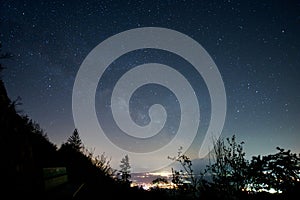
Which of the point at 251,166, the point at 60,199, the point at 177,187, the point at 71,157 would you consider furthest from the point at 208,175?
the point at 71,157

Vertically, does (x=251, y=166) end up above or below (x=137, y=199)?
above

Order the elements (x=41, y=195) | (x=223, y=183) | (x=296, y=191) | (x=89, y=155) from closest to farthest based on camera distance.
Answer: (x=41, y=195)
(x=296, y=191)
(x=223, y=183)
(x=89, y=155)

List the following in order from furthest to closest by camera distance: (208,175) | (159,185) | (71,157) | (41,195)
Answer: (71,157) → (159,185) → (208,175) → (41,195)

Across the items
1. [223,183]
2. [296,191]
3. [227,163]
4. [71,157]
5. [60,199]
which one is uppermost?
[71,157]

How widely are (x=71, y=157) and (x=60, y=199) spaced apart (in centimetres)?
947

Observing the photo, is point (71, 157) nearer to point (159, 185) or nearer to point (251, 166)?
point (159, 185)

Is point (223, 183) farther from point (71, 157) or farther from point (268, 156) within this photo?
point (71, 157)

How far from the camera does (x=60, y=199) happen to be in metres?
2.93

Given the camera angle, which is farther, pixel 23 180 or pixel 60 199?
pixel 60 199

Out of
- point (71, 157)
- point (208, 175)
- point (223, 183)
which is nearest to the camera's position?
point (223, 183)

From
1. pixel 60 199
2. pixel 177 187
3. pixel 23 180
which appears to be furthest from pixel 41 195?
pixel 177 187

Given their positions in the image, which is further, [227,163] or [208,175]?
[208,175]

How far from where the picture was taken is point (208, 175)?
256 inches

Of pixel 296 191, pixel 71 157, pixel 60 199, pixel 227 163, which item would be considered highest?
pixel 71 157
